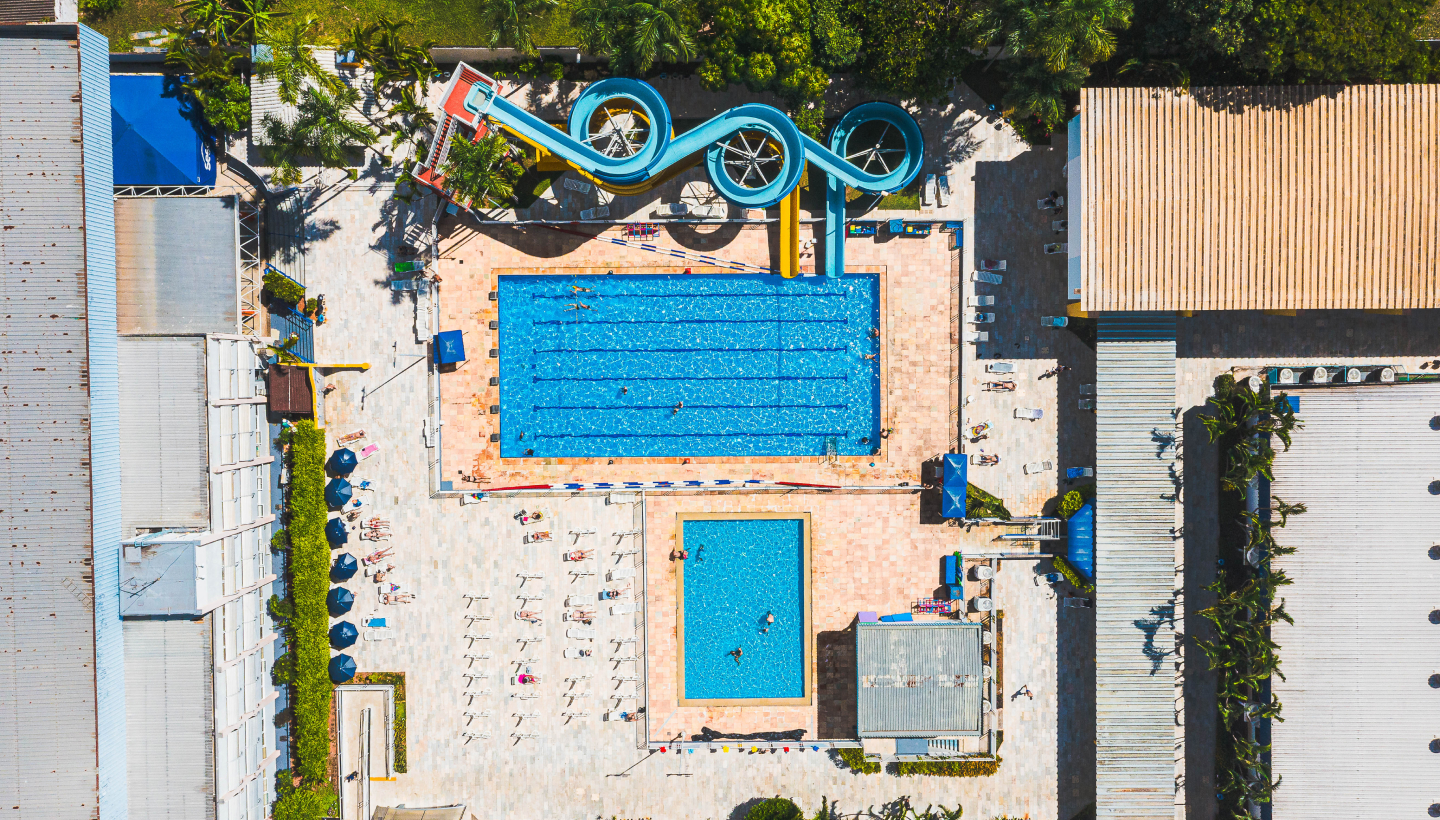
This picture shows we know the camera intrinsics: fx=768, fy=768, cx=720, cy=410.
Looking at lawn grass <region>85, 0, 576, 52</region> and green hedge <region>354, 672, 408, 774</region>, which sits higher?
lawn grass <region>85, 0, 576, 52</region>

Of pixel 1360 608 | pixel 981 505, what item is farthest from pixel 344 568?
pixel 1360 608

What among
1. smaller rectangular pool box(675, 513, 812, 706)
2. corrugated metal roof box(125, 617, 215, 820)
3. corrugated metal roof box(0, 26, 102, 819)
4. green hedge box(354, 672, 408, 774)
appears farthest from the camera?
smaller rectangular pool box(675, 513, 812, 706)

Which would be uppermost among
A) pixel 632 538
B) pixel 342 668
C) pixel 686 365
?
pixel 686 365

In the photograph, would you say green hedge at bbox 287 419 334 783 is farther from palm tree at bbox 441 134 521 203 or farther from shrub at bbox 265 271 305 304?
palm tree at bbox 441 134 521 203

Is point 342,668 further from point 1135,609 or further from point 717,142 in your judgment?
point 1135,609

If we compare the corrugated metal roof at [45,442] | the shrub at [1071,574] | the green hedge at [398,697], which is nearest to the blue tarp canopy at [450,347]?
the corrugated metal roof at [45,442]

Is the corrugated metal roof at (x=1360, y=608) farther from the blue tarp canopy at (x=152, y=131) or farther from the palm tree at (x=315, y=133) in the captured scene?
the blue tarp canopy at (x=152, y=131)

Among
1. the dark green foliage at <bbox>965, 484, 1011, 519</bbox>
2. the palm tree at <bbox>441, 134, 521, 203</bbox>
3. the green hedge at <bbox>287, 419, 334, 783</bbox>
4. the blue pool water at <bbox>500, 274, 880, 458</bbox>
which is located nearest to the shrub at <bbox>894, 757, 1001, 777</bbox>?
the dark green foliage at <bbox>965, 484, 1011, 519</bbox>
